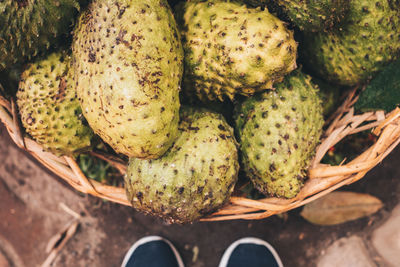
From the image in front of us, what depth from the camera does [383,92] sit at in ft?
3.88

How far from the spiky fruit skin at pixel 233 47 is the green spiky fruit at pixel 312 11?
0.08m

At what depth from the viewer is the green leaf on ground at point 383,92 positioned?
3.80 feet

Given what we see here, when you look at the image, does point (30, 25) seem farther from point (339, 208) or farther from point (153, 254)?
point (339, 208)

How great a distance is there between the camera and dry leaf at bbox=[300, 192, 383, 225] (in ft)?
5.66

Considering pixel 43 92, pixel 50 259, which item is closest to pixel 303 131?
pixel 43 92

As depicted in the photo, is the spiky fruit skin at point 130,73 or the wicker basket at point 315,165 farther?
the wicker basket at point 315,165

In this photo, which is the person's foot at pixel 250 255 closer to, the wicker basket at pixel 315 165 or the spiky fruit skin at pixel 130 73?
the wicker basket at pixel 315 165

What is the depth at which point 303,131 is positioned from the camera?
3.58 ft

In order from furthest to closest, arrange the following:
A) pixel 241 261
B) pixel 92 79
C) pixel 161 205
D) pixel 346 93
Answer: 1. pixel 241 261
2. pixel 346 93
3. pixel 161 205
4. pixel 92 79

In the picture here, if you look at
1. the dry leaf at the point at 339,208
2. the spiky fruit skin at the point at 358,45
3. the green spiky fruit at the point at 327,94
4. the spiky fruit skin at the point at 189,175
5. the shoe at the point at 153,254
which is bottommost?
the shoe at the point at 153,254

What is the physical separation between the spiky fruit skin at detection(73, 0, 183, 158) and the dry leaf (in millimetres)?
1126

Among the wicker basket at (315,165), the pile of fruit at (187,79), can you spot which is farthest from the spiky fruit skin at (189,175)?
the wicker basket at (315,165)

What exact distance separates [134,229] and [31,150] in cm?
84

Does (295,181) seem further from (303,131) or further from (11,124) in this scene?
(11,124)
